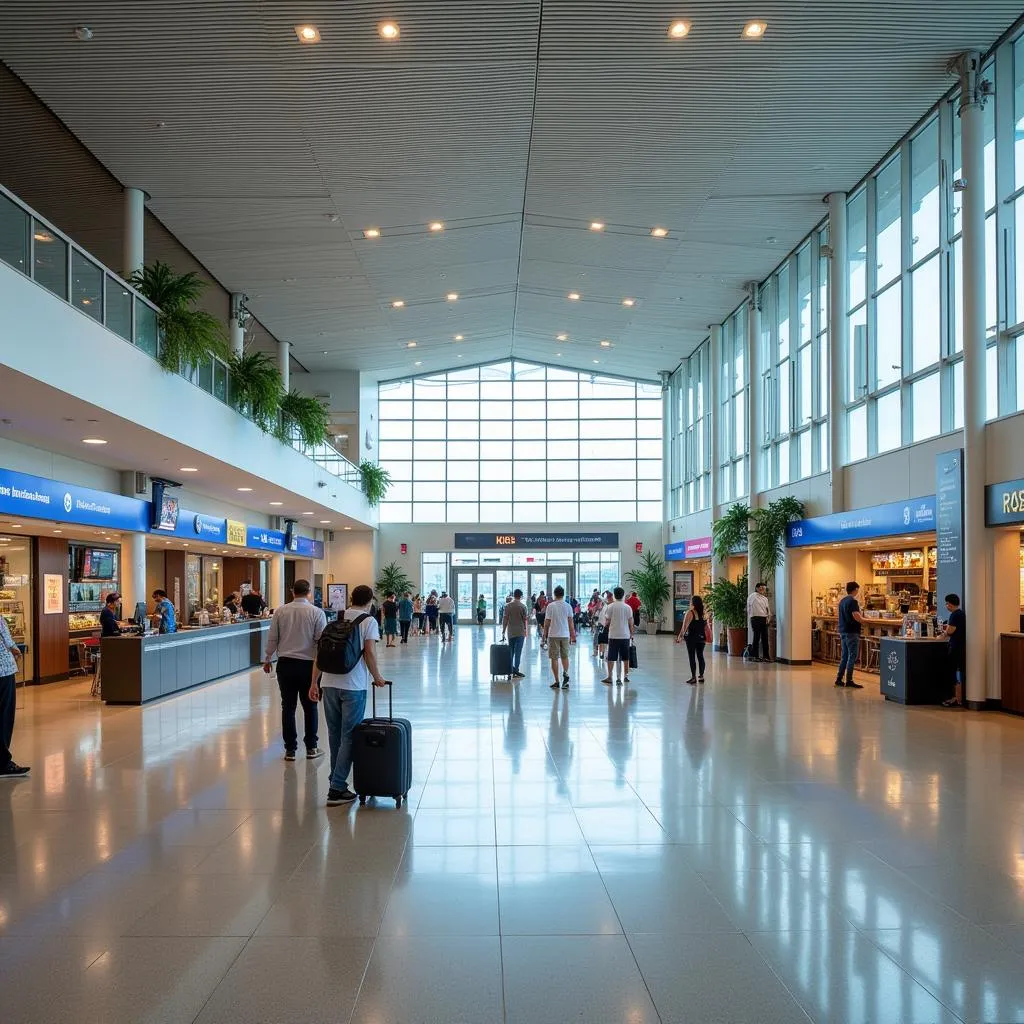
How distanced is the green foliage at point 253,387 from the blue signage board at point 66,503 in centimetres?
241

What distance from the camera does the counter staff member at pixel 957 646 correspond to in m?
12.0

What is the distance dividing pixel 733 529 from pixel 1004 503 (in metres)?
9.47

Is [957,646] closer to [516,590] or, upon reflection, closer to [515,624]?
[516,590]

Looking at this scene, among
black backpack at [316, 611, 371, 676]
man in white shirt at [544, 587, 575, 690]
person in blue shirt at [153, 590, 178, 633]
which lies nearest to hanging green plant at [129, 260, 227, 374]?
person in blue shirt at [153, 590, 178, 633]

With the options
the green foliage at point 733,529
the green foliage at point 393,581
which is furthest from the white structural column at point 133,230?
the green foliage at point 393,581

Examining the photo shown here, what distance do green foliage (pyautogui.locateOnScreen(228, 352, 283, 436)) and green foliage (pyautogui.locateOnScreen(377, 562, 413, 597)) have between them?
633 inches

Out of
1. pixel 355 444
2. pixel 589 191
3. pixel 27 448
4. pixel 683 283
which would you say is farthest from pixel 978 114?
pixel 355 444

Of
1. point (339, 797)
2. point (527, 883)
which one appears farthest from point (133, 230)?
point (527, 883)

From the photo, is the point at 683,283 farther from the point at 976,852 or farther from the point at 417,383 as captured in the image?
the point at 976,852

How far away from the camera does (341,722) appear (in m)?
6.74

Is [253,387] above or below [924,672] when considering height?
above

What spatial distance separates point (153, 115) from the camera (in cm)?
1162

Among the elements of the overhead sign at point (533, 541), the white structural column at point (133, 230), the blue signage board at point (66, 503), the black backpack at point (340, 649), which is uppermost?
the white structural column at point (133, 230)

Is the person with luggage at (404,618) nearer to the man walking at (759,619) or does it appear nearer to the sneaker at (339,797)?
the man walking at (759,619)
